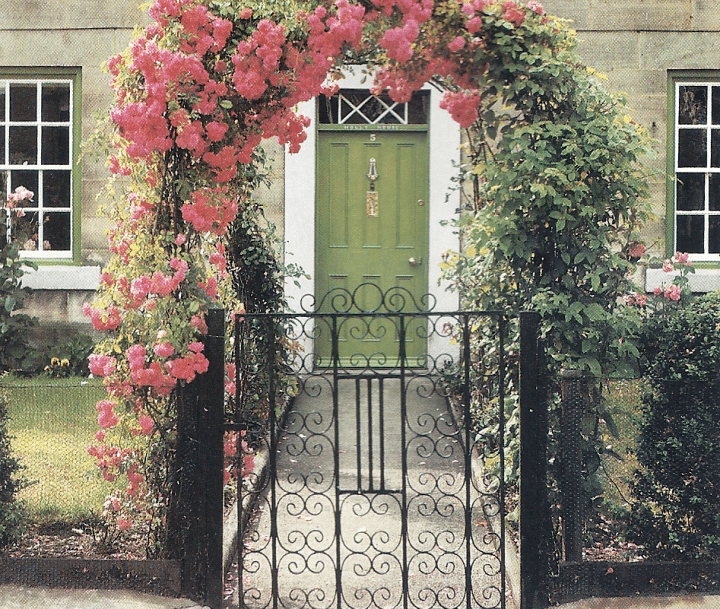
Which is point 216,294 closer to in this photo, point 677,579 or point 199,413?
point 199,413

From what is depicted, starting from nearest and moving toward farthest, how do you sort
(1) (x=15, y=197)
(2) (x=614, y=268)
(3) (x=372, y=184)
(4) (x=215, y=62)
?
(4) (x=215, y=62), (2) (x=614, y=268), (1) (x=15, y=197), (3) (x=372, y=184)

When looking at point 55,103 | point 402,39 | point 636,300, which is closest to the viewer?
point 402,39

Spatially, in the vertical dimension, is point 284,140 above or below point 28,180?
below

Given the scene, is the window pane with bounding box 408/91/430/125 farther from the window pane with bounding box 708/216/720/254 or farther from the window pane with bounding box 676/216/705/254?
the window pane with bounding box 708/216/720/254

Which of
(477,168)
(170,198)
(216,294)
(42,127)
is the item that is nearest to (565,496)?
(477,168)

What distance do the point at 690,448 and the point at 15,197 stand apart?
22.1 feet

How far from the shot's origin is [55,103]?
9.82 metres

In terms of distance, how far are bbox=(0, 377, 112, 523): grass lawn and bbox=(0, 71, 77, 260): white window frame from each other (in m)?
5.16

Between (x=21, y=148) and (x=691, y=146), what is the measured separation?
22.7 feet

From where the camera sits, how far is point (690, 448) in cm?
454

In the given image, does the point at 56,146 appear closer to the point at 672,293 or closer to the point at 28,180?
the point at 28,180

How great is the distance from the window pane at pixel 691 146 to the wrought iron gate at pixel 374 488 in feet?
10.4

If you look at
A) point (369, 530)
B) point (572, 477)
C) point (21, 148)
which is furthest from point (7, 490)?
point (21, 148)

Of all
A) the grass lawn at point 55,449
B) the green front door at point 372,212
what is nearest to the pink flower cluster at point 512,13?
the grass lawn at point 55,449
